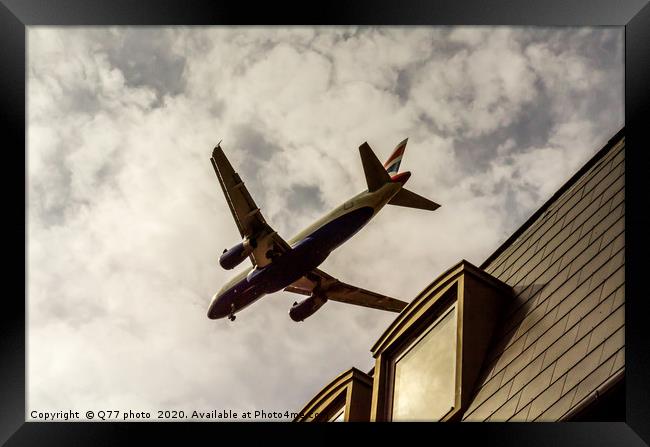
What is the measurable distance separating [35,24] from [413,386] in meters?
9.94

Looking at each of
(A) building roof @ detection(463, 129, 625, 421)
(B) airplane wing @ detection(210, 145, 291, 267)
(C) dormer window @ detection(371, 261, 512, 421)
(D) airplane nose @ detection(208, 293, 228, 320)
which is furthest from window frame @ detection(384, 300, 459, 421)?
(D) airplane nose @ detection(208, 293, 228, 320)

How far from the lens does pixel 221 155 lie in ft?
90.9

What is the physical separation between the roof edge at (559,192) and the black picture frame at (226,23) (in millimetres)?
1853

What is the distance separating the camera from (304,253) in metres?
31.2

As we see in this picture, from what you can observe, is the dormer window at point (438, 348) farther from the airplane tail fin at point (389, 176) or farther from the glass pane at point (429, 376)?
the airplane tail fin at point (389, 176)

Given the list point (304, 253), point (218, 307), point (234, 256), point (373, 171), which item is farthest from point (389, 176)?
point (218, 307)

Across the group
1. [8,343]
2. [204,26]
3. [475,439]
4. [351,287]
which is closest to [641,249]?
[475,439]

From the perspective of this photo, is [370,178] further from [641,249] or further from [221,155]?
[641,249]

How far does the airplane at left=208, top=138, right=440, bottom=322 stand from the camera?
94.5 ft

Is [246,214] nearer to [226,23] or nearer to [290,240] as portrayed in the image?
[290,240]

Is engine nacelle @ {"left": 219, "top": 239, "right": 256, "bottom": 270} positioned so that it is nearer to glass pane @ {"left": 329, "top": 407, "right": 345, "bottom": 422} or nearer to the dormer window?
glass pane @ {"left": 329, "top": 407, "right": 345, "bottom": 422}

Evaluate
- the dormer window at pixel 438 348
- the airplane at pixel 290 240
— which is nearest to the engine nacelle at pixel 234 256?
the airplane at pixel 290 240

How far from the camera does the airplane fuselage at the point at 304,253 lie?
29.7 m

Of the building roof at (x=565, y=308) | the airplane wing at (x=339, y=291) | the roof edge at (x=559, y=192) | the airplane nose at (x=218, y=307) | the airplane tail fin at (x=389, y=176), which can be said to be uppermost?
the airplane wing at (x=339, y=291)
